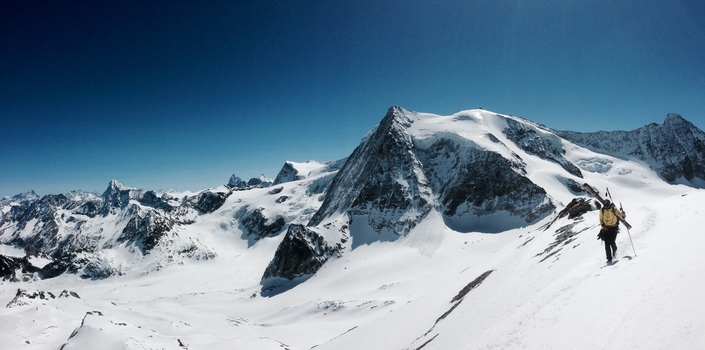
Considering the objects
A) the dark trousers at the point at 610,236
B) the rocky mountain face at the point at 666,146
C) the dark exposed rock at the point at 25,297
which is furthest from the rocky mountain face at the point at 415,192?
the dark trousers at the point at 610,236

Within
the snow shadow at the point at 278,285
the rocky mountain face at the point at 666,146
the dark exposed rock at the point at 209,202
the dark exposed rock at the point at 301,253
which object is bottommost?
the snow shadow at the point at 278,285

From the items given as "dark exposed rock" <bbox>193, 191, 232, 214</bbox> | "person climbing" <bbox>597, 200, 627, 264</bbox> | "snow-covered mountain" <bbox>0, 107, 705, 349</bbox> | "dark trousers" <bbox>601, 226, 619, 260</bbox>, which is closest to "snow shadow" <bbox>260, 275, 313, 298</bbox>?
"snow-covered mountain" <bbox>0, 107, 705, 349</bbox>

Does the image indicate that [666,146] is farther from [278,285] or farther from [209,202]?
[209,202]

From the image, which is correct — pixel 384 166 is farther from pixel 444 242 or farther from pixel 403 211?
pixel 444 242

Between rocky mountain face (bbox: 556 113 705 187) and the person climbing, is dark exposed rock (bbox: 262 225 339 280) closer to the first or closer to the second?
the person climbing

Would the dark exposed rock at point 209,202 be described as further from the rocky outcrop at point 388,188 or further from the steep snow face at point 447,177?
the rocky outcrop at point 388,188

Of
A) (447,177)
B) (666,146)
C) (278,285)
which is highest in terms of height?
(447,177)

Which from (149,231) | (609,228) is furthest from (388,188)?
(149,231)
